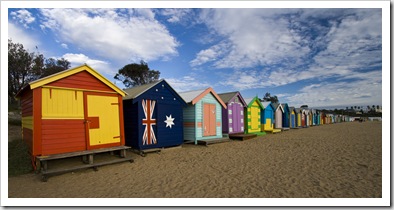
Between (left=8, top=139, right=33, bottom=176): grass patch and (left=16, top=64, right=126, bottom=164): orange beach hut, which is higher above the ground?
(left=16, top=64, right=126, bottom=164): orange beach hut

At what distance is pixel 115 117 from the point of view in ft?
28.1

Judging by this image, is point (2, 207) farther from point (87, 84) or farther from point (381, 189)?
point (381, 189)

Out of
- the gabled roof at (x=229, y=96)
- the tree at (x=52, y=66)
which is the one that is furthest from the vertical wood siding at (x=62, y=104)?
the tree at (x=52, y=66)

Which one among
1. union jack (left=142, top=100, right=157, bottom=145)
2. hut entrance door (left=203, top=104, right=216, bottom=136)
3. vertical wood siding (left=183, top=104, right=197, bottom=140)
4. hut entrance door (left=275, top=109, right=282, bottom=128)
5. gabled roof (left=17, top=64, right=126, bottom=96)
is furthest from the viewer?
hut entrance door (left=275, top=109, right=282, bottom=128)

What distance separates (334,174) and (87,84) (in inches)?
369

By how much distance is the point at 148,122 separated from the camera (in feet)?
32.9

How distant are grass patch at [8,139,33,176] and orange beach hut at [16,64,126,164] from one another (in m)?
0.64

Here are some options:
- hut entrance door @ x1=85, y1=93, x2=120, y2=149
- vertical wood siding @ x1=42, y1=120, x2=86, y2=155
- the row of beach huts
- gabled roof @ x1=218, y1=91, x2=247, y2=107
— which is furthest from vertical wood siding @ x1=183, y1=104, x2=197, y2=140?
vertical wood siding @ x1=42, y1=120, x2=86, y2=155

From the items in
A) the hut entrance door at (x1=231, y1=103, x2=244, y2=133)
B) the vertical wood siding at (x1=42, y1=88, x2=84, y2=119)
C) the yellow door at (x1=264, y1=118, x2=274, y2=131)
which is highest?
the vertical wood siding at (x1=42, y1=88, x2=84, y2=119)

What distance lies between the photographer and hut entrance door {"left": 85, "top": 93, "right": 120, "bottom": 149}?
25.3 feet

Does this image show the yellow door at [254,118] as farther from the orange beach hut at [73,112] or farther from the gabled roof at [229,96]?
the orange beach hut at [73,112]

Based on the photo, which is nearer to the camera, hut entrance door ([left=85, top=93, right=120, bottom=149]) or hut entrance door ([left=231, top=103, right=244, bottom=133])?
hut entrance door ([left=85, top=93, right=120, bottom=149])

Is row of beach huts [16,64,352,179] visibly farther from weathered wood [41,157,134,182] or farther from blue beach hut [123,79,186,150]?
weathered wood [41,157,134,182]
